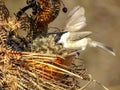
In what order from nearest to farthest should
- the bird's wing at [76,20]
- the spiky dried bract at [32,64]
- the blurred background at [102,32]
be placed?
1. the spiky dried bract at [32,64]
2. the bird's wing at [76,20]
3. the blurred background at [102,32]

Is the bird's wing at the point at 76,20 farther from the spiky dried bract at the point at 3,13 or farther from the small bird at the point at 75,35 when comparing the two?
the spiky dried bract at the point at 3,13

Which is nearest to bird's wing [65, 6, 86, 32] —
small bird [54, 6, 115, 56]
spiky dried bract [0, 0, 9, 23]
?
small bird [54, 6, 115, 56]

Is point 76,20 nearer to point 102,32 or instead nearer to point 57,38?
point 57,38

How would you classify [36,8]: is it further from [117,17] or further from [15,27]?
[117,17]

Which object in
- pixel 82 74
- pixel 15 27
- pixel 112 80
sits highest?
pixel 15 27

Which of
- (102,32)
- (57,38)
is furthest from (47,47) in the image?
(102,32)

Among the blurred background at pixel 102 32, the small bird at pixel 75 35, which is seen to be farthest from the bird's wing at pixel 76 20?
the blurred background at pixel 102 32

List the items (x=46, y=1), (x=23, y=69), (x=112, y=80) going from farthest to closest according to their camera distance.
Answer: (x=112, y=80), (x=46, y=1), (x=23, y=69)

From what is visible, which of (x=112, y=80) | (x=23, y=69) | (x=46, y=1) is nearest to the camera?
(x=23, y=69)

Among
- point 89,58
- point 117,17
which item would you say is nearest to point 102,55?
point 89,58
